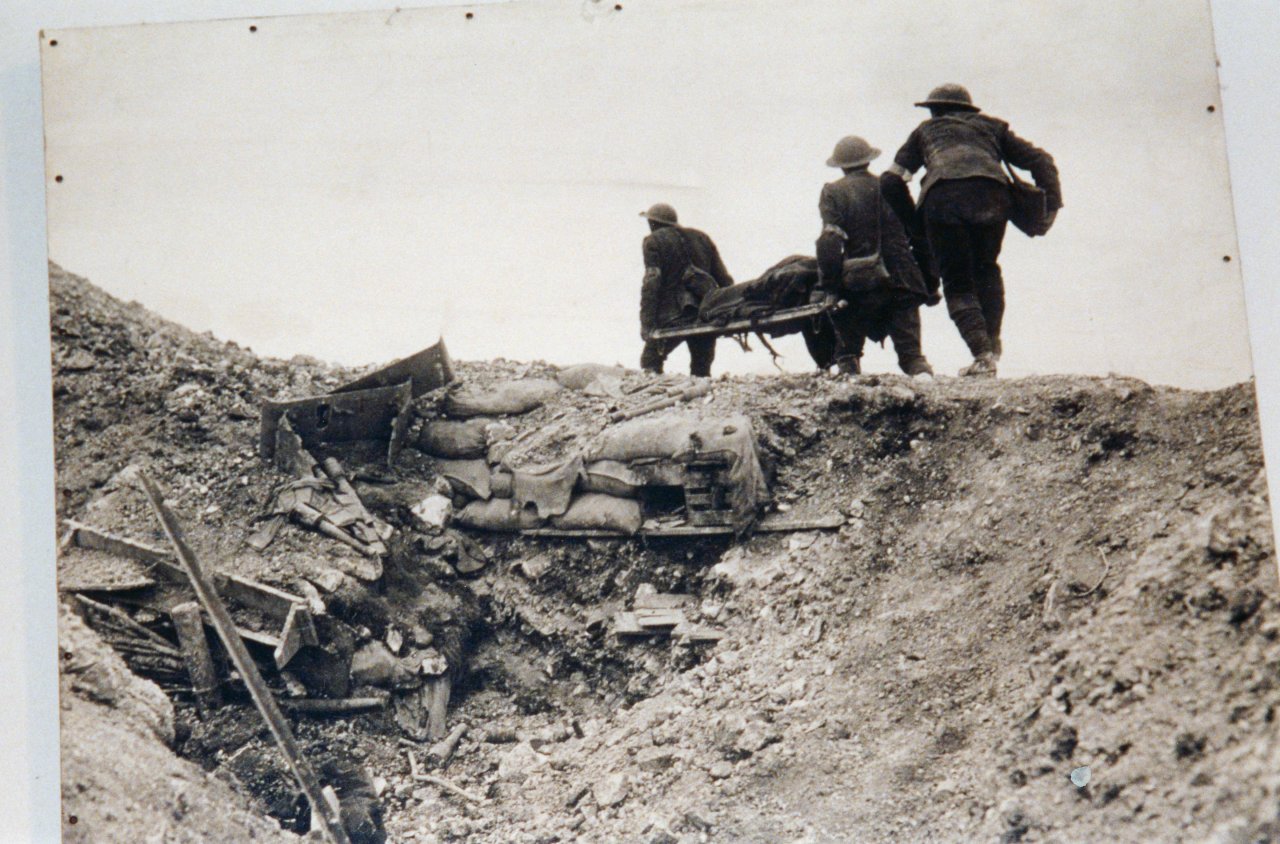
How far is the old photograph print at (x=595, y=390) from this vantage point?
323 centimetres

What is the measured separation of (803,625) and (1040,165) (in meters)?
1.84

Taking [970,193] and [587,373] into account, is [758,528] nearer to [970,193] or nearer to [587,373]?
[587,373]

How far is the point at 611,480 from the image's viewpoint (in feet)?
11.8

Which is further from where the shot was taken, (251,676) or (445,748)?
(445,748)

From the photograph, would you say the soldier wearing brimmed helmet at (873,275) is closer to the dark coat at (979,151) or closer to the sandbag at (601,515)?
the dark coat at (979,151)

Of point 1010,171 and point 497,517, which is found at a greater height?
point 1010,171

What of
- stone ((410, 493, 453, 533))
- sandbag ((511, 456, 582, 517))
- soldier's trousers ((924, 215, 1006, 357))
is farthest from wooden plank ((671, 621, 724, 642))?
soldier's trousers ((924, 215, 1006, 357))

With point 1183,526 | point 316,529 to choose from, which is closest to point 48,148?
point 316,529

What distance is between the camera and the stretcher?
3697mm

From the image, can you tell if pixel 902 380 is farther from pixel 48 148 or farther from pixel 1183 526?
pixel 48 148

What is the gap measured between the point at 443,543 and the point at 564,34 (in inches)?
76.7

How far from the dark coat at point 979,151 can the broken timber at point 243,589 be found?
2.82 meters

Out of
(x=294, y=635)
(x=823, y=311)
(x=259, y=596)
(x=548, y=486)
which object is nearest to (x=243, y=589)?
(x=259, y=596)

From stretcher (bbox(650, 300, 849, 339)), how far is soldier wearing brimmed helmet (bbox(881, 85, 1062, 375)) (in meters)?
0.44
